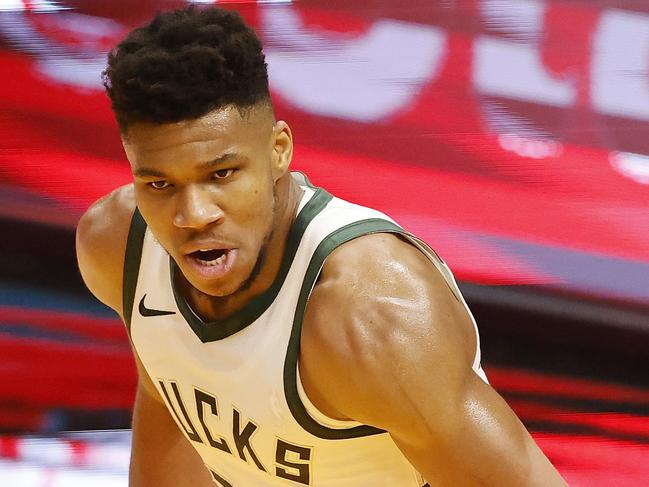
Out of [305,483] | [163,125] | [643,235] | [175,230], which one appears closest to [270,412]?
[305,483]

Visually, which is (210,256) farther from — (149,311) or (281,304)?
(149,311)

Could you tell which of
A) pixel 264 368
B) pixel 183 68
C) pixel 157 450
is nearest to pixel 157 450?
pixel 157 450

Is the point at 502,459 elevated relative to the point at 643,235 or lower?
elevated

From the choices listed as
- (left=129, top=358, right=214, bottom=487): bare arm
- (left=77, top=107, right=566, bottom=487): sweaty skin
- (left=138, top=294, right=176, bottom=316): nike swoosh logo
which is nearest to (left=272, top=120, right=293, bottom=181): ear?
(left=77, top=107, right=566, bottom=487): sweaty skin

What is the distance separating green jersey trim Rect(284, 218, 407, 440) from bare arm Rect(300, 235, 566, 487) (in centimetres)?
3

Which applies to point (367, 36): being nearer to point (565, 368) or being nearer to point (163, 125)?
point (565, 368)

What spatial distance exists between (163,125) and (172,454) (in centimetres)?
80

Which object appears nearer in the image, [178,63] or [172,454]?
[178,63]

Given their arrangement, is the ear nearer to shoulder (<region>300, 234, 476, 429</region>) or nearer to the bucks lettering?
shoulder (<region>300, 234, 476, 429</region>)

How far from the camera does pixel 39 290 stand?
2.51 metres

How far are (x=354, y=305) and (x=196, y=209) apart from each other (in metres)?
0.22

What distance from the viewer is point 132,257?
5.05ft

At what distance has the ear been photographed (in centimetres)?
132

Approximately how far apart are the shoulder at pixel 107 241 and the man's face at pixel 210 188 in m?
0.29
